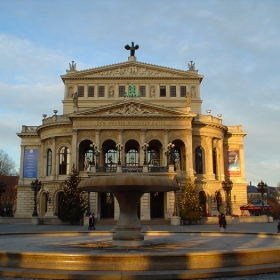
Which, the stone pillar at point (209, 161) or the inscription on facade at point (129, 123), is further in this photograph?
the stone pillar at point (209, 161)

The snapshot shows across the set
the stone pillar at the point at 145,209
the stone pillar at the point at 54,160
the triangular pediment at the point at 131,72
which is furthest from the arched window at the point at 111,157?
the triangular pediment at the point at 131,72

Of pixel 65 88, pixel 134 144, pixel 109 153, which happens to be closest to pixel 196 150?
pixel 134 144

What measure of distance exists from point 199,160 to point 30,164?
78.1 ft

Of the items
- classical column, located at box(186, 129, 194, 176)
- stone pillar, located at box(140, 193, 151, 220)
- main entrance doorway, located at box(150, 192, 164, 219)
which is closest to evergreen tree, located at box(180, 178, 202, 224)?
stone pillar, located at box(140, 193, 151, 220)

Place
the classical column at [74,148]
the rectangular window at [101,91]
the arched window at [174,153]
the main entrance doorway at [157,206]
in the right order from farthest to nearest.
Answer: the rectangular window at [101,91]
the arched window at [174,153]
the classical column at [74,148]
the main entrance doorway at [157,206]

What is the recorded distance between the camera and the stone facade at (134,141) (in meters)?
47.1

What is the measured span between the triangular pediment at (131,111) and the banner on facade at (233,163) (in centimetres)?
1158

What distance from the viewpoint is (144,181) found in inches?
556

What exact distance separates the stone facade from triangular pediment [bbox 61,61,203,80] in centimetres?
14

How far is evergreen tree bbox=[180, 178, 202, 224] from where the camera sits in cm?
4166

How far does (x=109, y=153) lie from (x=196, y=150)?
1160cm

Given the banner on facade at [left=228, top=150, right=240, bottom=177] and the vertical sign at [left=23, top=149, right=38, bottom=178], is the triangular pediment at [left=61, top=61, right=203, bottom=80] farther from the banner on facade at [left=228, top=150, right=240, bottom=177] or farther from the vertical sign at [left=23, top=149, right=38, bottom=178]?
the banner on facade at [left=228, top=150, right=240, bottom=177]

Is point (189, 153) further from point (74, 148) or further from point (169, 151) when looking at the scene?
point (74, 148)

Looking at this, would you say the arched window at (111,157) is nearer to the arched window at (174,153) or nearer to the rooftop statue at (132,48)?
the arched window at (174,153)
